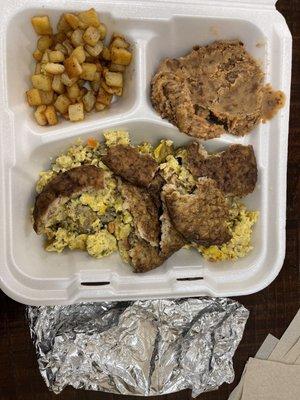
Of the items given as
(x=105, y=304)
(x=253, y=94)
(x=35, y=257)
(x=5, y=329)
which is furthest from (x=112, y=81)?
(x=5, y=329)

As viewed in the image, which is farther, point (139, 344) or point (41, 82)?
point (139, 344)

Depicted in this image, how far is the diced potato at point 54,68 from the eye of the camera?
191 centimetres

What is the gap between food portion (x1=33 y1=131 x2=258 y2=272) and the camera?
198cm

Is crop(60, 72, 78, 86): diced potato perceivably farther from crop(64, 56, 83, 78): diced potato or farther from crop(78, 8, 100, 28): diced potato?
crop(78, 8, 100, 28): diced potato

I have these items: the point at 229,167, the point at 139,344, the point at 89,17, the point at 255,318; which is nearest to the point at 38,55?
the point at 89,17

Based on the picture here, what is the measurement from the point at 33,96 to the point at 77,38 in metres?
0.28

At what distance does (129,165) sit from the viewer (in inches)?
78.9

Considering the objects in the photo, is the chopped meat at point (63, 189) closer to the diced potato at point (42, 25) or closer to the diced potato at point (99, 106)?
the diced potato at point (99, 106)

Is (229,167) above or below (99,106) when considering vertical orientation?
below

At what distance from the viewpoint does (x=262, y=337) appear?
7.84ft

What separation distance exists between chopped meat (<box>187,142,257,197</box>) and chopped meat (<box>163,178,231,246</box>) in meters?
0.04

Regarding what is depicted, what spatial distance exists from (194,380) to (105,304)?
53cm

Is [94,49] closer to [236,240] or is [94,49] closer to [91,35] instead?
[91,35]

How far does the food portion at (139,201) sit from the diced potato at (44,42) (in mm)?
395
